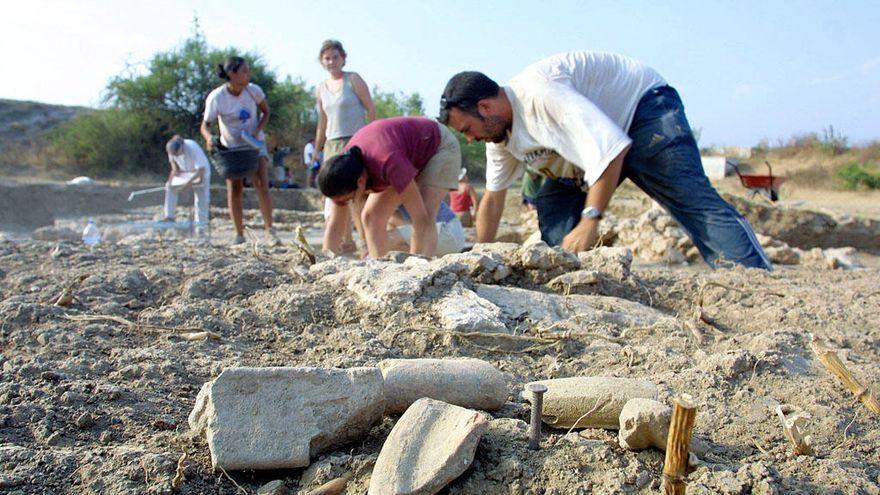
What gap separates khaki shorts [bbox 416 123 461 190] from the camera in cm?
436

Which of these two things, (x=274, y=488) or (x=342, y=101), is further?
(x=342, y=101)

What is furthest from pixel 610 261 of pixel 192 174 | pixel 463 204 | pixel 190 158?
pixel 463 204

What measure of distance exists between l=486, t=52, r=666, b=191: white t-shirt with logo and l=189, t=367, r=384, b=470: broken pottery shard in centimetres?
219

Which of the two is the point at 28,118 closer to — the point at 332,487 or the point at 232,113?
the point at 232,113

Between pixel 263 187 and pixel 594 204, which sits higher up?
pixel 594 204

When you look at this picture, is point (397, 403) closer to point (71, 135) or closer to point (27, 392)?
point (27, 392)

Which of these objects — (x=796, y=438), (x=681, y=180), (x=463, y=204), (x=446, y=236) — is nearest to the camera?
(x=796, y=438)

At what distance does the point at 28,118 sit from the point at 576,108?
2505cm

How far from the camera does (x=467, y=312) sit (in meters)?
2.22

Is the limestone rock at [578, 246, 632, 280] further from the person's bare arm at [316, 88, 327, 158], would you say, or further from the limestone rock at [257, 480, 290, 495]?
the person's bare arm at [316, 88, 327, 158]

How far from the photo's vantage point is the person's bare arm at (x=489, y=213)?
171 inches

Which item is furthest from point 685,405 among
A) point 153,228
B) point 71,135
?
point 71,135

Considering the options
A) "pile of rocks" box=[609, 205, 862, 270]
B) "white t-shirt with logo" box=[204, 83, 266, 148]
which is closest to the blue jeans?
"pile of rocks" box=[609, 205, 862, 270]

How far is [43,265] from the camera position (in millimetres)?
3215
